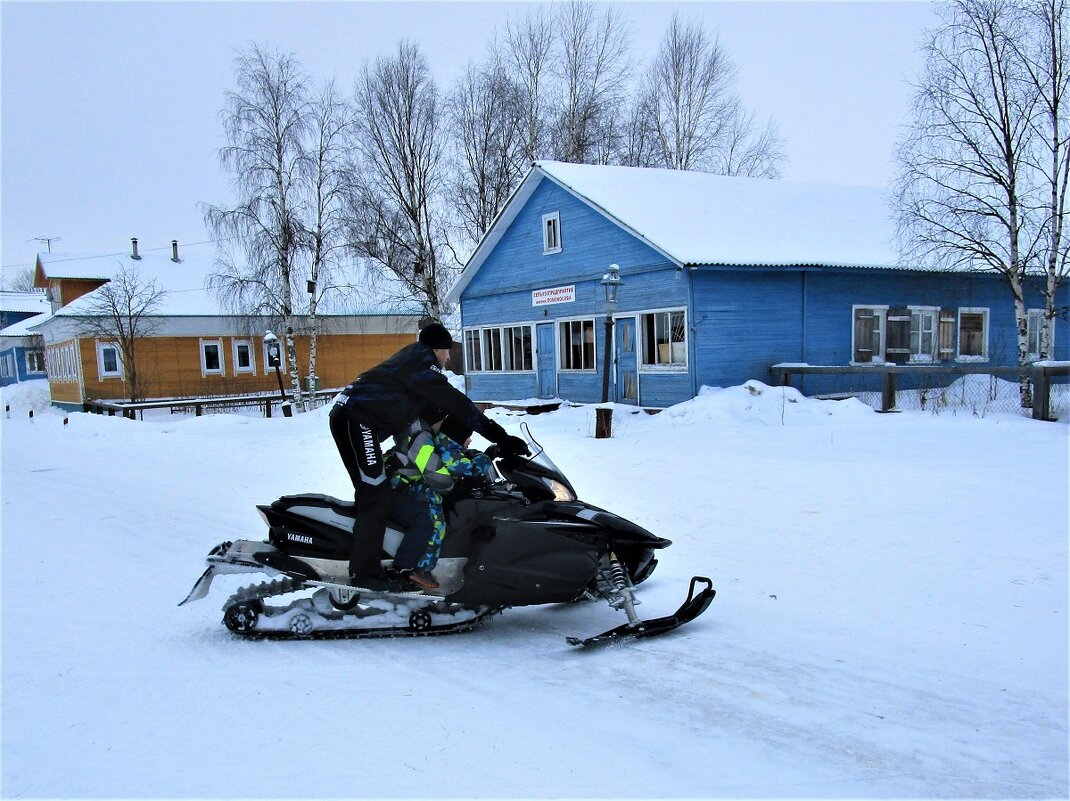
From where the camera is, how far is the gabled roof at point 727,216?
17266 millimetres

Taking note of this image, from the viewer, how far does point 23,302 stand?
60.4m

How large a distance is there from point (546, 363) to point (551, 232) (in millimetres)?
3725

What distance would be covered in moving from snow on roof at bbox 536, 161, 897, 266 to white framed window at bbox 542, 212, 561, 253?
1139mm

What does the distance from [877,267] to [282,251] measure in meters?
18.5

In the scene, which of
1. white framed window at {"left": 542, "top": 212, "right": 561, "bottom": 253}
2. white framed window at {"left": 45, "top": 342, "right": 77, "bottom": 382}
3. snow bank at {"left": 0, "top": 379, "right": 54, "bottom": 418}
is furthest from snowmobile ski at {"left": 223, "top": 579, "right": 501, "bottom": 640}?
snow bank at {"left": 0, "top": 379, "right": 54, "bottom": 418}

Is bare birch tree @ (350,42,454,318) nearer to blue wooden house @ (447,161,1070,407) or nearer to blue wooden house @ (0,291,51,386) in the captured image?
blue wooden house @ (447,161,1070,407)

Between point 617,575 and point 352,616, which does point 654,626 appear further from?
point 352,616

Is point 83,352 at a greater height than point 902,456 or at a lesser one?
greater

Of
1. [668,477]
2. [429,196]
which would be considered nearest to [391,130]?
[429,196]

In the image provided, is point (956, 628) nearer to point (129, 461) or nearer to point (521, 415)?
point (129, 461)

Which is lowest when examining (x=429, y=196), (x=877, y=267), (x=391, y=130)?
(x=877, y=267)

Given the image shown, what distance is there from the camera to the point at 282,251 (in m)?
25.5

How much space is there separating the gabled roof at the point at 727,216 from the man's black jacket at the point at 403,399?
1244 centimetres

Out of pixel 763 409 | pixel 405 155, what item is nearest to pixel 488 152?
pixel 405 155
